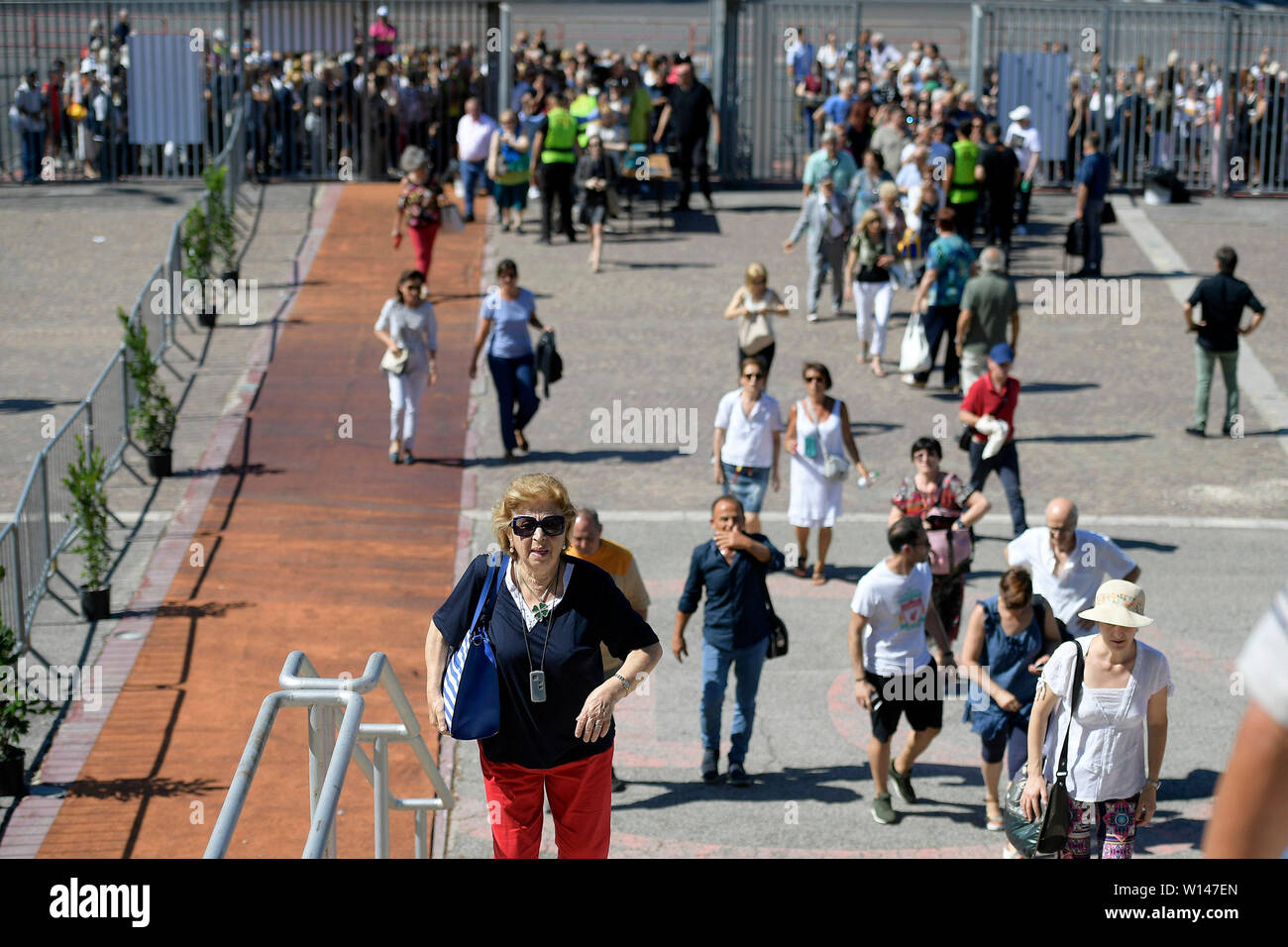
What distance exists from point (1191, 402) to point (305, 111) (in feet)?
49.1

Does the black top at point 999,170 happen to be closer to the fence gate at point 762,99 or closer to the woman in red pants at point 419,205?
the fence gate at point 762,99

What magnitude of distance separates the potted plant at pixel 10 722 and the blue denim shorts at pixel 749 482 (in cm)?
557

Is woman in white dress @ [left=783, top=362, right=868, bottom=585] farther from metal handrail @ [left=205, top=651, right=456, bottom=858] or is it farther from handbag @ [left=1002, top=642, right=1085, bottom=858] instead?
metal handrail @ [left=205, top=651, right=456, bottom=858]

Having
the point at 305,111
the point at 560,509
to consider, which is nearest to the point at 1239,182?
the point at 305,111

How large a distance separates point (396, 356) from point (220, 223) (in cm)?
608

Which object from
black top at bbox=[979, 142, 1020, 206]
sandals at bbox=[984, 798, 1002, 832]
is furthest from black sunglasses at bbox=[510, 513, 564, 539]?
black top at bbox=[979, 142, 1020, 206]

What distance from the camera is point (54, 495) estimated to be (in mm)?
12359

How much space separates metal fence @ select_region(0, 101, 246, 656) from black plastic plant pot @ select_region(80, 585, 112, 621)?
0.20 meters

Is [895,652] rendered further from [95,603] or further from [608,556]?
[95,603]

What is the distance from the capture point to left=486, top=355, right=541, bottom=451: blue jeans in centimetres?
1539

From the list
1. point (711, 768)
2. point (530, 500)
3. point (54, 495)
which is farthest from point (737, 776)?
point (54, 495)
